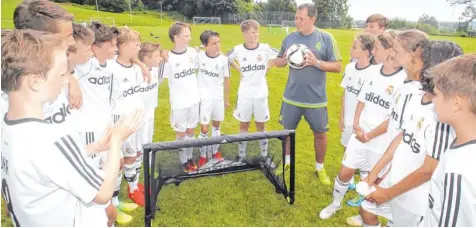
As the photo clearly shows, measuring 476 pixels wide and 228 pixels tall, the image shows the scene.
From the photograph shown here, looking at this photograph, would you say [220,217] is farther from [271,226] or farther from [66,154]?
[66,154]

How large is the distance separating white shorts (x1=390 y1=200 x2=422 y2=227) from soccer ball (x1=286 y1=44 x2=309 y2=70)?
8.15 feet

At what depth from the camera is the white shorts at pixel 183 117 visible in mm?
5719

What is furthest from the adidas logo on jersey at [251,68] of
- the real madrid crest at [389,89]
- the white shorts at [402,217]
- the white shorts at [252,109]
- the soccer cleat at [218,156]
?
the white shorts at [402,217]

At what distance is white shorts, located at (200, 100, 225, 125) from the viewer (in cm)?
598

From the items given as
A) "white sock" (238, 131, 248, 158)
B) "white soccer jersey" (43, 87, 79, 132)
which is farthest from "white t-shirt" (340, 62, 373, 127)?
"white soccer jersey" (43, 87, 79, 132)

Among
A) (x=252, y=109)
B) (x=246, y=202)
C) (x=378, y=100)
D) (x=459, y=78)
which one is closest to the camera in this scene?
(x=459, y=78)

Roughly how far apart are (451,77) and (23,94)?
7.23 feet

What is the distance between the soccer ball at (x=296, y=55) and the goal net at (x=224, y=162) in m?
1.02

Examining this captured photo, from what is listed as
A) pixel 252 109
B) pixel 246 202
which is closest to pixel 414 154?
pixel 246 202

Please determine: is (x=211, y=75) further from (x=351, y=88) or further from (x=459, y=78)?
(x=459, y=78)

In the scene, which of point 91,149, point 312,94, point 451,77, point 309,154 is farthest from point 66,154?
point 309,154

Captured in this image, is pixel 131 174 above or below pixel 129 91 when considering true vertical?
below

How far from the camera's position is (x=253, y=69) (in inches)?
235

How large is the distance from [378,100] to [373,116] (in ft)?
0.68
